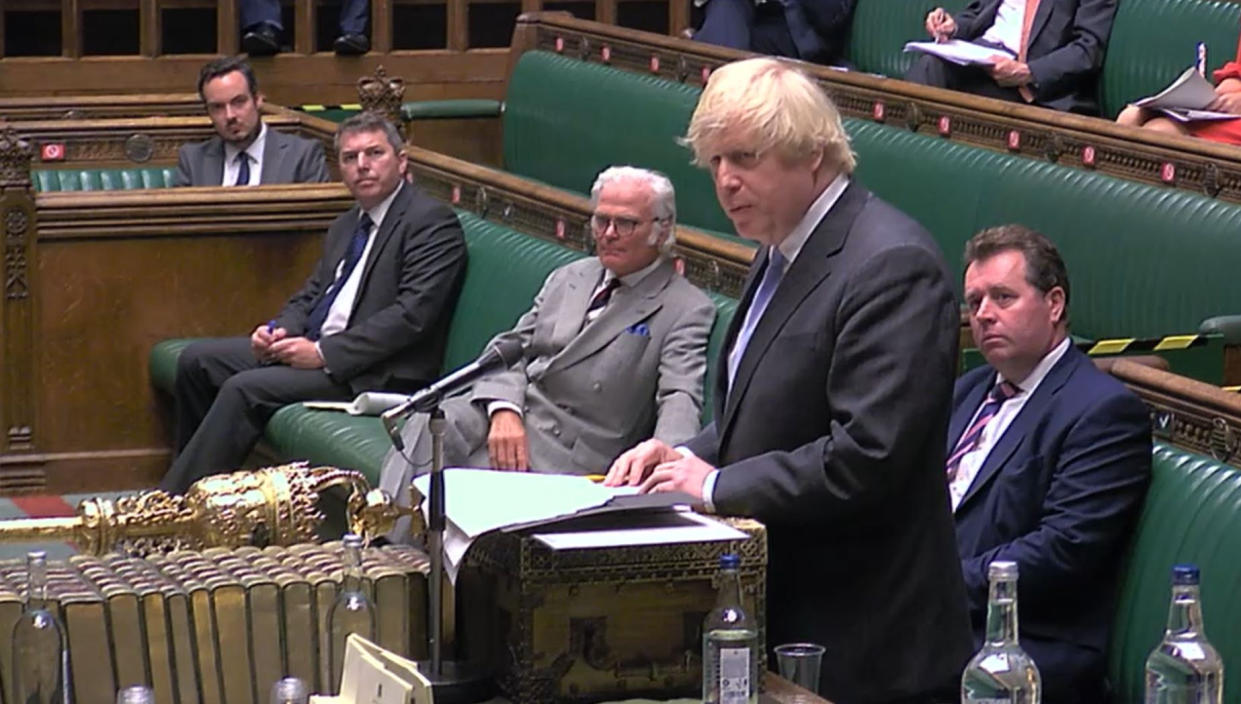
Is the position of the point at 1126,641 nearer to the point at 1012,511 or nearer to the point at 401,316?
the point at 1012,511

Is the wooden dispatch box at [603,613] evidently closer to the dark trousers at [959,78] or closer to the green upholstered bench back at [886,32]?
the dark trousers at [959,78]

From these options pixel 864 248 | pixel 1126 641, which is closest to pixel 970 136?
pixel 1126 641

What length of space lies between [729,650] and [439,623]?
1.38ft

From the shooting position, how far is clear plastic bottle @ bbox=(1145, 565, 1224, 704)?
2.60 meters

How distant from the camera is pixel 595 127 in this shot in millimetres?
8891

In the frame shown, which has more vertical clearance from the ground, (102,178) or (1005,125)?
(1005,125)

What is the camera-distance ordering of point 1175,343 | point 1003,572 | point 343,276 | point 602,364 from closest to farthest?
point 1003,572, point 1175,343, point 602,364, point 343,276

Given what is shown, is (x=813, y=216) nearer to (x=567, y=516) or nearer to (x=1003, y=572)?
(x=567, y=516)

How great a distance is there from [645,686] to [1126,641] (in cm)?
156

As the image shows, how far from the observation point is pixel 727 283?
553cm

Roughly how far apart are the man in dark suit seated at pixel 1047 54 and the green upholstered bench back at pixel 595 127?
101 cm

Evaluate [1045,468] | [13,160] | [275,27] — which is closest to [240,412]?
[13,160]

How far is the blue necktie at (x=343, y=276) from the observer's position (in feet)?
22.9

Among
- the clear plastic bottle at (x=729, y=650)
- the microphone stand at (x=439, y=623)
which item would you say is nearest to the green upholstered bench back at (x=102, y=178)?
the microphone stand at (x=439, y=623)
